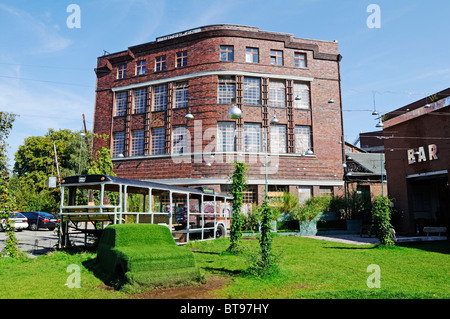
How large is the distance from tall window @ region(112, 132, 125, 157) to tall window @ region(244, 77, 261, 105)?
41.2ft

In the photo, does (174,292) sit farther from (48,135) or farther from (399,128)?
(48,135)

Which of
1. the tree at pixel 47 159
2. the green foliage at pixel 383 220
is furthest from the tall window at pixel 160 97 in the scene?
the green foliage at pixel 383 220

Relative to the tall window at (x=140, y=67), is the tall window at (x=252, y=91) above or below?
below

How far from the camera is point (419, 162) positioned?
69.6ft

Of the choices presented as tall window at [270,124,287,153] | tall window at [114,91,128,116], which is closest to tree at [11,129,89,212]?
tall window at [114,91,128,116]

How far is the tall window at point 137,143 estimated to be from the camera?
31.2 m

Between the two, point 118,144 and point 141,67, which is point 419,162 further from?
point 118,144

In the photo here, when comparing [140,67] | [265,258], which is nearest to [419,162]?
[265,258]

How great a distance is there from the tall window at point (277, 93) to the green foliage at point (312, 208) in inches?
355

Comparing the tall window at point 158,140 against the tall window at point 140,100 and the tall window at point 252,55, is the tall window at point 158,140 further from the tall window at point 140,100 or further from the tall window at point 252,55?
the tall window at point 252,55

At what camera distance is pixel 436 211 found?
2244 centimetres

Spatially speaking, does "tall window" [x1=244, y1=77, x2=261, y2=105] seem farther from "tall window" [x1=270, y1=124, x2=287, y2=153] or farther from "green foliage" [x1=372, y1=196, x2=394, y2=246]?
"green foliage" [x1=372, y1=196, x2=394, y2=246]

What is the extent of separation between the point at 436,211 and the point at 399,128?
6.15 metres
